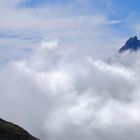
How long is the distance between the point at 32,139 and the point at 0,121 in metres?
22.1

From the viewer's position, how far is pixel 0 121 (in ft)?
652

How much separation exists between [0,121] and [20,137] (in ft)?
63.6

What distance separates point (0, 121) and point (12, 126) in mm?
7196

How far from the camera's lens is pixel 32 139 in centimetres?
18650

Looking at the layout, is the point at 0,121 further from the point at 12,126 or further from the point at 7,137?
the point at 7,137

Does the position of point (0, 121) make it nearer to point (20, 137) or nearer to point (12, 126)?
point (12, 126)

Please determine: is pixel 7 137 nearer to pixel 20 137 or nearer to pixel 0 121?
pixel 20 137

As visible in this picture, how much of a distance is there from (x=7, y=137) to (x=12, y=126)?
1828cm

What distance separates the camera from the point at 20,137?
18438 cm

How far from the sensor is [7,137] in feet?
584

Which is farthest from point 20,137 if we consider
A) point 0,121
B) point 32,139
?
point 0,121

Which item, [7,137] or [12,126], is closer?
[7,137]


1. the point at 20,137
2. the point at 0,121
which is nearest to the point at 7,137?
the point at 20,137

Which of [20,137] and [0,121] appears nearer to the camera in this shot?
[20,137]
